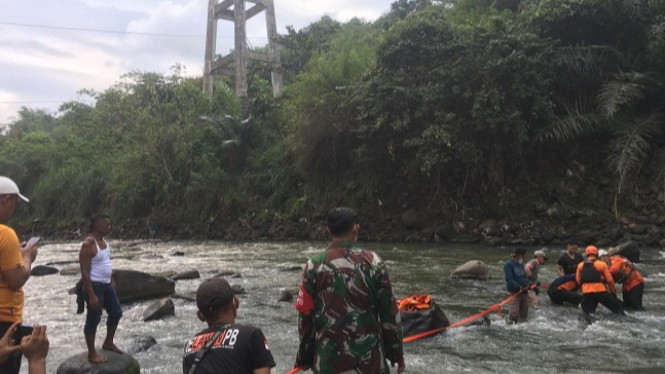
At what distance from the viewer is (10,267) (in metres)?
3.35

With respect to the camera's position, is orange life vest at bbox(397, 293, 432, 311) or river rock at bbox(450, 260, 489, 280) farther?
river rock at bbox(450, 260, 489, 280)

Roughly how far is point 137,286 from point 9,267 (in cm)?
722

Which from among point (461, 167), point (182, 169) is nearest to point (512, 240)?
point (461, 167)

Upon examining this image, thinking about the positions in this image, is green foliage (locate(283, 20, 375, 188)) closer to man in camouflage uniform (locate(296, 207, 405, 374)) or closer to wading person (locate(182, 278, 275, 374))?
man in camouflage uniform (locate(296, 207, 405, 374))

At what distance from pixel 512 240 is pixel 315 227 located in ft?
26.8

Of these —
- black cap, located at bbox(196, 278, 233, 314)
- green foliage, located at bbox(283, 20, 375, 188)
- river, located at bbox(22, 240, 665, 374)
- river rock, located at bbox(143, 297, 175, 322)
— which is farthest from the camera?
green foliage, located at bbox(283, 20, 375, 188)

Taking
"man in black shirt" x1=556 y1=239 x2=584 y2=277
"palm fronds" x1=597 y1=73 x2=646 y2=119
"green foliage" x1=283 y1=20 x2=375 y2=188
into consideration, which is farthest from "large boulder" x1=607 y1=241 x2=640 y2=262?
"green foliage" x1=283 y1=20 x2=375 y2=188

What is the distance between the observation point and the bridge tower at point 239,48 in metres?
32.6

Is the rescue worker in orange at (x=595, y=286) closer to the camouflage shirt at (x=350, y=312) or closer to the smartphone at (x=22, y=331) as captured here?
the camouflage shirt at (x=350, y=312)

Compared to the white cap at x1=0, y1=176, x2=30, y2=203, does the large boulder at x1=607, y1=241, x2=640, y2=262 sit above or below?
below

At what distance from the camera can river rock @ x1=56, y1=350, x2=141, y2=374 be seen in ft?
18.1

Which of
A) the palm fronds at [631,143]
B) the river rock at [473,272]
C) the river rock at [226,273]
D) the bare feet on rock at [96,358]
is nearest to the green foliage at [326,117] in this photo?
the palm fronds at [631,143]

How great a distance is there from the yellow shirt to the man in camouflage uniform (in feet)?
6.01

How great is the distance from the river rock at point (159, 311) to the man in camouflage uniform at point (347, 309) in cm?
588
